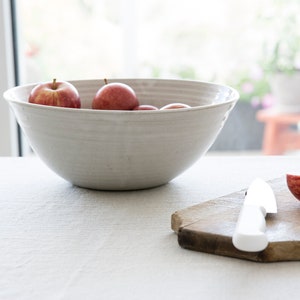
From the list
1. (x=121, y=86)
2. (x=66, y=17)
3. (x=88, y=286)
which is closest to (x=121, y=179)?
(x=121, y=86)

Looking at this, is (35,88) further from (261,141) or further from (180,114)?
(261,141)

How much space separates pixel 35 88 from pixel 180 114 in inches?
10.8

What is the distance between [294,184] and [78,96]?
1.26ft

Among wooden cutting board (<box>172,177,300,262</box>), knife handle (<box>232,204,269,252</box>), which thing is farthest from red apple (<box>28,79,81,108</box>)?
knife handle (<box>232,204,269,252</box>)

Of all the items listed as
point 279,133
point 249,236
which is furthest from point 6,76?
point 249,236

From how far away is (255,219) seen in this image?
0.69 meters

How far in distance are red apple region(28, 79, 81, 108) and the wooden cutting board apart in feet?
1.01

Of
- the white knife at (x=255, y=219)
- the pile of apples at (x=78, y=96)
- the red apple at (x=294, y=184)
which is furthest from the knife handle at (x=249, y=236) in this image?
the pile of apples at (x=78, y=96)

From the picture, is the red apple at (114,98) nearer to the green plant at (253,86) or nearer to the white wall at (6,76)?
the white wall at (6,76)

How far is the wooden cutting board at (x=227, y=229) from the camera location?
693 mm

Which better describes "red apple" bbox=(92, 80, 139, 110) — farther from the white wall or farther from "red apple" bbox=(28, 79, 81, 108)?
the white wall

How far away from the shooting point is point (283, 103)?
3.01 metres

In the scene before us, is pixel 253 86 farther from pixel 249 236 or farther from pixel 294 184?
pixel 249 236

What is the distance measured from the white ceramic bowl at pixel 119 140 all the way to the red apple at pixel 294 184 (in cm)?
15
